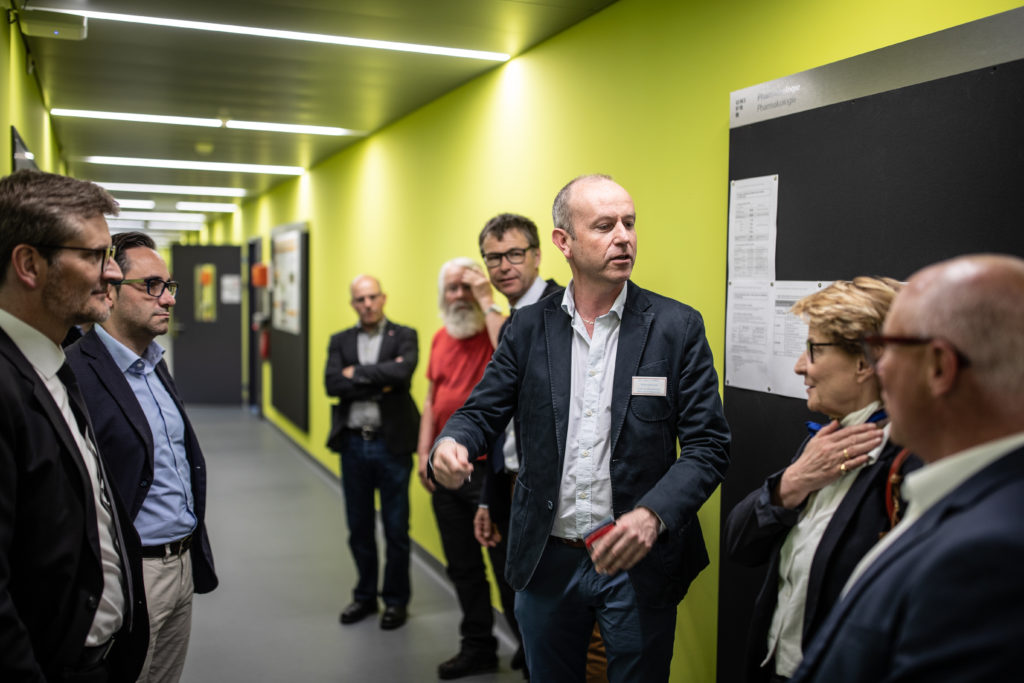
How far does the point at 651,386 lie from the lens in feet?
6.07

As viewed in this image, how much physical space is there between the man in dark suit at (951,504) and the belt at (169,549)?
1810 mm

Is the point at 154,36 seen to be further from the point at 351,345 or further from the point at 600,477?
the point at 600,477

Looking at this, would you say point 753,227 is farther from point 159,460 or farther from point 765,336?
point 159,460

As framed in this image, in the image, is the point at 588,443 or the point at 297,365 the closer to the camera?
the point at 588,443

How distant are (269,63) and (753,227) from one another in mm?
2884

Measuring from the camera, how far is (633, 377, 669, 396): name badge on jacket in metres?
1.85

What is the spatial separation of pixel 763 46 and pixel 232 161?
21.0 feet

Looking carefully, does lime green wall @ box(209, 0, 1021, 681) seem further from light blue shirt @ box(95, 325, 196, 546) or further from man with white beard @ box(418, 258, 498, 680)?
light blue shirt @ box(95, 325, 196, 546)

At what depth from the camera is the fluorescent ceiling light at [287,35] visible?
337cm

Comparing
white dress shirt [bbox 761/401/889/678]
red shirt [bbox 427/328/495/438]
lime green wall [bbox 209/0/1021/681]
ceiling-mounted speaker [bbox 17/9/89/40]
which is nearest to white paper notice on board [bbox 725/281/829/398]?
lime green wall [bbox 209/0/1021/681]

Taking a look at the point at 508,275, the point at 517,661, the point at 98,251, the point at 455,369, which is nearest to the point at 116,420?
the point at 98,251

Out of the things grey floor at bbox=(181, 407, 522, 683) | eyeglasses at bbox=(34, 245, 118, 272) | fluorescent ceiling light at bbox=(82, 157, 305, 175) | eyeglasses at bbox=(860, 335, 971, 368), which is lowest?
grey floor at bbox=(181, 407, 522, 683)

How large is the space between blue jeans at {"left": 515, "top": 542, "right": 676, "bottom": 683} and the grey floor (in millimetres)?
1624

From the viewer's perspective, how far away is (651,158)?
292cm
